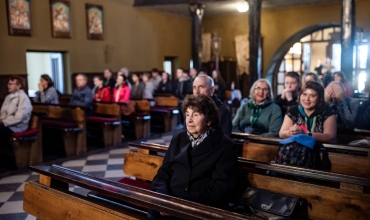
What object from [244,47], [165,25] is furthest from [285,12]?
[165,25]

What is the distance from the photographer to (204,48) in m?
14.3

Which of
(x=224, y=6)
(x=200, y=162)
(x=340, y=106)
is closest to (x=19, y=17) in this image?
(x=224, y=6)

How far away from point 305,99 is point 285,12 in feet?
32.9

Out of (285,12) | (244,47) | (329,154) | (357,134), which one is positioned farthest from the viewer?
(244,47)

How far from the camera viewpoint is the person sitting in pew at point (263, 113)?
380cm

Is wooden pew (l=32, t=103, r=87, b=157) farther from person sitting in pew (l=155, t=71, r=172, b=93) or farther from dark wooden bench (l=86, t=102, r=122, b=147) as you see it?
person sitting in pew (l=155, t=71, r=172, b=93)

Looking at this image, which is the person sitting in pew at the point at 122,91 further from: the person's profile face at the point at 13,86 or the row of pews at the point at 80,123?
the person's profile face at the point at 13,86

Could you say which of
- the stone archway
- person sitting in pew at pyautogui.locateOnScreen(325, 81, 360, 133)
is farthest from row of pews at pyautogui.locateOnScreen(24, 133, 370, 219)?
the stone archway

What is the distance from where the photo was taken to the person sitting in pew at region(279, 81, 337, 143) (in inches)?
120

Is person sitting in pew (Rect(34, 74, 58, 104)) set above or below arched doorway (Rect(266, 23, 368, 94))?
below

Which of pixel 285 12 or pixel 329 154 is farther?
pixel 285 12

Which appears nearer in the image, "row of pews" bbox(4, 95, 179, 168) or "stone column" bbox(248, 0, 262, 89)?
"row of pews" bbox(4, 95, 179, 168)

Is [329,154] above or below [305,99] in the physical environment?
below

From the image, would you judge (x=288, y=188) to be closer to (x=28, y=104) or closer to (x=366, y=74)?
(x=28, y=104)
